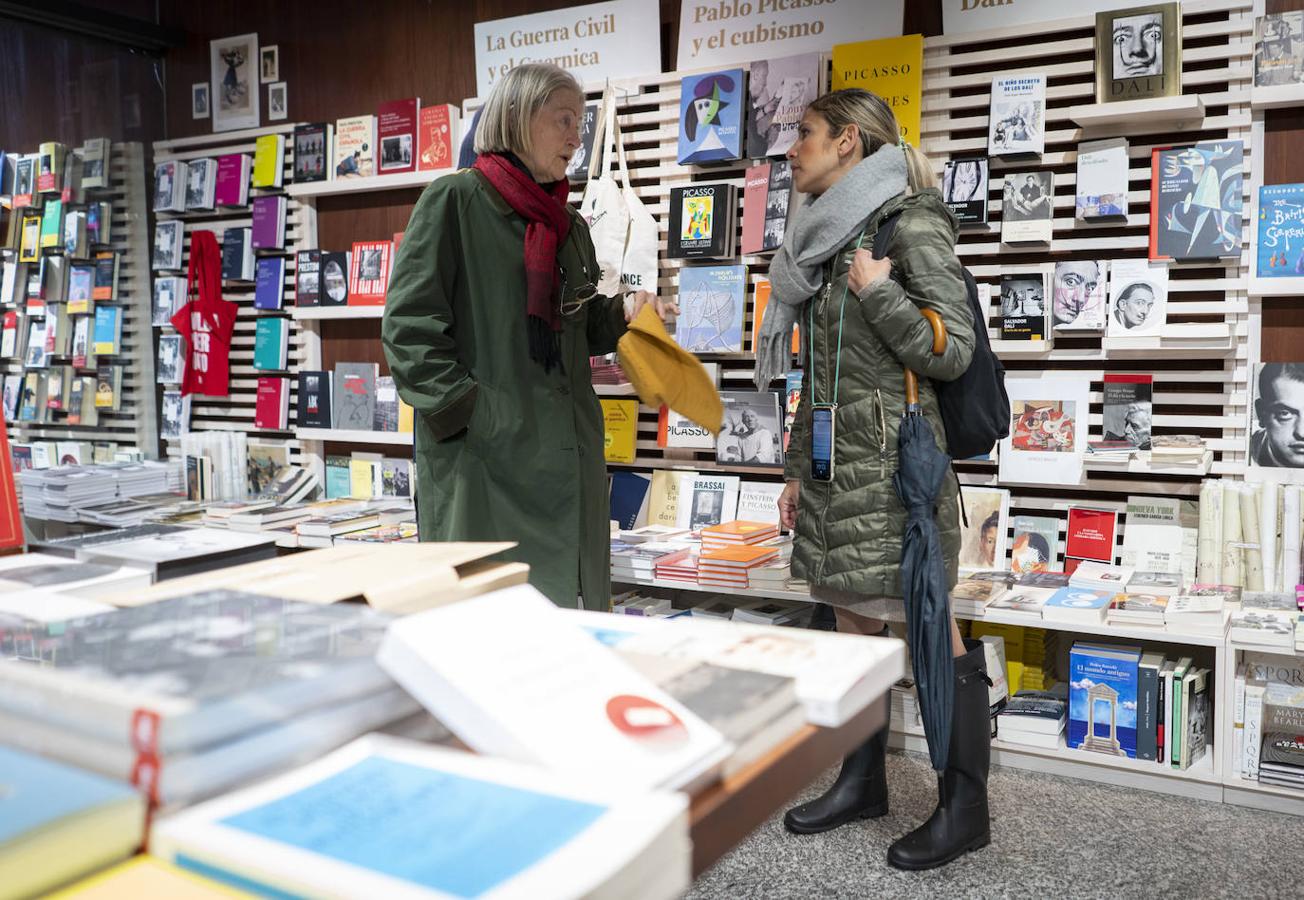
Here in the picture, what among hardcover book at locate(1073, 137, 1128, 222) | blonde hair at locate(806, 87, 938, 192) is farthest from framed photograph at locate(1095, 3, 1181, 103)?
blonde hair at locate(806, 87, 938, 192)

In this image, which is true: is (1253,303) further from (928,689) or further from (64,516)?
(64,516)

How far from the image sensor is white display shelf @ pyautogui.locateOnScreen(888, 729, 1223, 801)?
3053 millimetres

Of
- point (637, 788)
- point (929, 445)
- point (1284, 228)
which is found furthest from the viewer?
point (1284, 228)

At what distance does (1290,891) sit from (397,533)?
2.89 m

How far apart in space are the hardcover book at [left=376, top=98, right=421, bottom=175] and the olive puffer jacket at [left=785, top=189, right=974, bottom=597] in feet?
8.45

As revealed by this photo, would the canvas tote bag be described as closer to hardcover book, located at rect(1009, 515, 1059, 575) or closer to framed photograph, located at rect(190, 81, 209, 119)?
hardcover book, located at rect(1009, 515, 1059, 575)

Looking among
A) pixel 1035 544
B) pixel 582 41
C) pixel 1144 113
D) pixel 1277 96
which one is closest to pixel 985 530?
pixel 1035 544

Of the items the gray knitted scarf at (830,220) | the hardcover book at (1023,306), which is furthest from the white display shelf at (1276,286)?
the gray knitted scarf at (830,220)

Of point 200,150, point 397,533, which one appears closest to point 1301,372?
point 397,533

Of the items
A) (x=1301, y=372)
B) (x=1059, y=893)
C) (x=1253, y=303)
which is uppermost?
(x=1253, y=303)

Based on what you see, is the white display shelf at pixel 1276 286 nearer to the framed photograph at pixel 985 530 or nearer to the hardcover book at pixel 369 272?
the framed photograph at pixel 985 530

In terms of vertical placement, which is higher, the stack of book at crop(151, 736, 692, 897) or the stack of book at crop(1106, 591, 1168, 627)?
the stack of book at crop(151, 736, 692, 897)

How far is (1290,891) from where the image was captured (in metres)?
2.53

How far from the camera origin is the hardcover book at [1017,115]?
3424mm
